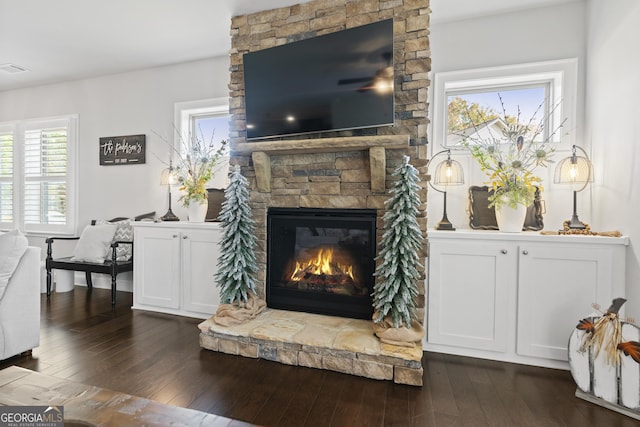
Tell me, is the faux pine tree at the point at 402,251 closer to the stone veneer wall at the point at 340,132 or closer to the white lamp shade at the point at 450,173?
the stone veneer wall at the point at 340,132

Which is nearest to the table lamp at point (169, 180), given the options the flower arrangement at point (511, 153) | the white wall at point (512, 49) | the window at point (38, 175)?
the window at point (38, 175)

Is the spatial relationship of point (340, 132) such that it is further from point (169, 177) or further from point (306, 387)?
point (169, 177)

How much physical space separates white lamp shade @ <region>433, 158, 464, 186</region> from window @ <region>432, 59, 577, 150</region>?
27 cm

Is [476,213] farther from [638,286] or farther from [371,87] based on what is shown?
[371,87]

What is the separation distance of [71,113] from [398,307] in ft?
16.7

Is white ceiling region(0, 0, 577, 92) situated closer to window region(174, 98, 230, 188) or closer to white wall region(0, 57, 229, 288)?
white wall region(0, 57, 229, 288)

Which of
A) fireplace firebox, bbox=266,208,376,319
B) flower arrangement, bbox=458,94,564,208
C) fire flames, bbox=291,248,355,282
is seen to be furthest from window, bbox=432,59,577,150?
fire flames, bbox=291,248,355,282

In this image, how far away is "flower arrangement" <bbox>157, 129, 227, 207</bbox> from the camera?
11.1 feet

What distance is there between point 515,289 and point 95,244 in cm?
427

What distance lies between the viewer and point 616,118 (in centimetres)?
225

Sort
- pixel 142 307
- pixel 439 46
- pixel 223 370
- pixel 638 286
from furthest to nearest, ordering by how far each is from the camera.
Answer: pixel 142 307, pixel 439 46, pixel 223 370, pixel 638 286

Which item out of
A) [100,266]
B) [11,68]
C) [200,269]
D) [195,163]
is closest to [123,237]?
[100,266]

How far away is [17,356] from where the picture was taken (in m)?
2.33

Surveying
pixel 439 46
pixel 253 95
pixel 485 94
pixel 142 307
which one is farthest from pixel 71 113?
pixel 485 94
